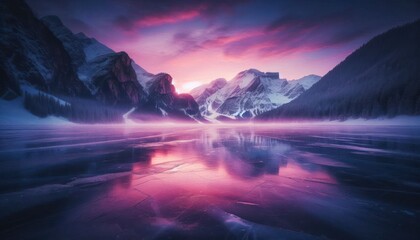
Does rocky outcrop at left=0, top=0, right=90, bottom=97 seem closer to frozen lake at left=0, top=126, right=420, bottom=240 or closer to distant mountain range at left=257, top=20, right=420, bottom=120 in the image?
frozen lake at left=0, top=126, right=420, bottom=240

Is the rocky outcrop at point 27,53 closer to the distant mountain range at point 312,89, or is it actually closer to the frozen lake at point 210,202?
the distant mountain range at point 312,89

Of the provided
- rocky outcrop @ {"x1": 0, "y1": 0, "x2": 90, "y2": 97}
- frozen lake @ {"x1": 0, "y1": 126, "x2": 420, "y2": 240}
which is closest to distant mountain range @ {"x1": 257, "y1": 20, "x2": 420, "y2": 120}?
frozen lake @ {"x1": 0, "y1": 126, "x2": 420, "y2": 240}

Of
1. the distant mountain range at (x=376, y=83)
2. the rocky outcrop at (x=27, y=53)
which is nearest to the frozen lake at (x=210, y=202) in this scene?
the distant mountain range at (x=376, y=83)

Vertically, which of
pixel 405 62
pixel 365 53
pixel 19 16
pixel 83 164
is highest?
pixel 19 16

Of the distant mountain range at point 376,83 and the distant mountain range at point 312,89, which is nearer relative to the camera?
the distant mountain range at point 376,83

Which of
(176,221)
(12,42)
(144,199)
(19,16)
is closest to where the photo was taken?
(176,221)

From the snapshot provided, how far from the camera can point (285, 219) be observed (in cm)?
382

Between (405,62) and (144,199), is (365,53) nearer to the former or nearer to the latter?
(405,62)

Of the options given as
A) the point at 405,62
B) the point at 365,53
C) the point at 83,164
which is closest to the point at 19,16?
the point at 83,164

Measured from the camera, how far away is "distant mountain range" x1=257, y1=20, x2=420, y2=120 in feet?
256

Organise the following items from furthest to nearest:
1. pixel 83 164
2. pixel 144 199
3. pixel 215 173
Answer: pixel 83 164, pixel 215 173, pixel 144 199

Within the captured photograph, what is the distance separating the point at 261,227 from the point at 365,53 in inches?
8571

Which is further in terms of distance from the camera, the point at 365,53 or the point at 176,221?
the point at 365,53

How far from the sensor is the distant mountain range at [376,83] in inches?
3073
